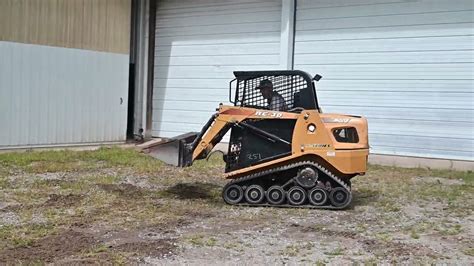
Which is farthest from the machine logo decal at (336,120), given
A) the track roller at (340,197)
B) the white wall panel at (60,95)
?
the white wall panel at (60,95)

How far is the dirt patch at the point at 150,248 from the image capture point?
5300 millimetres

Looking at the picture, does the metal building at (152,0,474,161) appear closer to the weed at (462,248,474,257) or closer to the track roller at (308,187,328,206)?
the track roller at (308,187,328,206)

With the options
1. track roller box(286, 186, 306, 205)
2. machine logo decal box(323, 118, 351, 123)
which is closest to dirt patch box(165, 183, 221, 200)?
track roller box(286, 186, 306, 205)

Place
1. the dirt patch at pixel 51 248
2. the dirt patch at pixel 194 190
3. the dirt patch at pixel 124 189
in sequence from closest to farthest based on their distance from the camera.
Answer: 1. the dirt patch at pixel 51 248
2. the dirt patch at pixel 124 189
3. the dirt patch at pixel 194 190

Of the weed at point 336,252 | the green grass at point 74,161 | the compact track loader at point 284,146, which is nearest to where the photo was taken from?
the weed at point 336,252

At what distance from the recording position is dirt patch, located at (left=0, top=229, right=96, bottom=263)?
5.05 metres

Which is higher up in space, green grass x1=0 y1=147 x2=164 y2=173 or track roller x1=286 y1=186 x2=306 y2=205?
track roller x1=286 y1=186 x2=306 y2=205

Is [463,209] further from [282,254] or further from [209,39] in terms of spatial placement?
[209,39]

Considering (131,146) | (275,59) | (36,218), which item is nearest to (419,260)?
(36,218)

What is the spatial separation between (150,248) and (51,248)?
93 cm

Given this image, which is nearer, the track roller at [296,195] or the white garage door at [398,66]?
the track roller at [296,195]

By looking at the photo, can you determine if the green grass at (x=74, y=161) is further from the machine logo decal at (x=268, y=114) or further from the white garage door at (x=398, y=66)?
the white garage door at (x=398, y=66)

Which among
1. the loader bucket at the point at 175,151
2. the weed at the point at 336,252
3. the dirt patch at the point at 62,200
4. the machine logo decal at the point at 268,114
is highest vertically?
the machine logo decal at the point at 268,114

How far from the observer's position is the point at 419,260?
17.2ft
